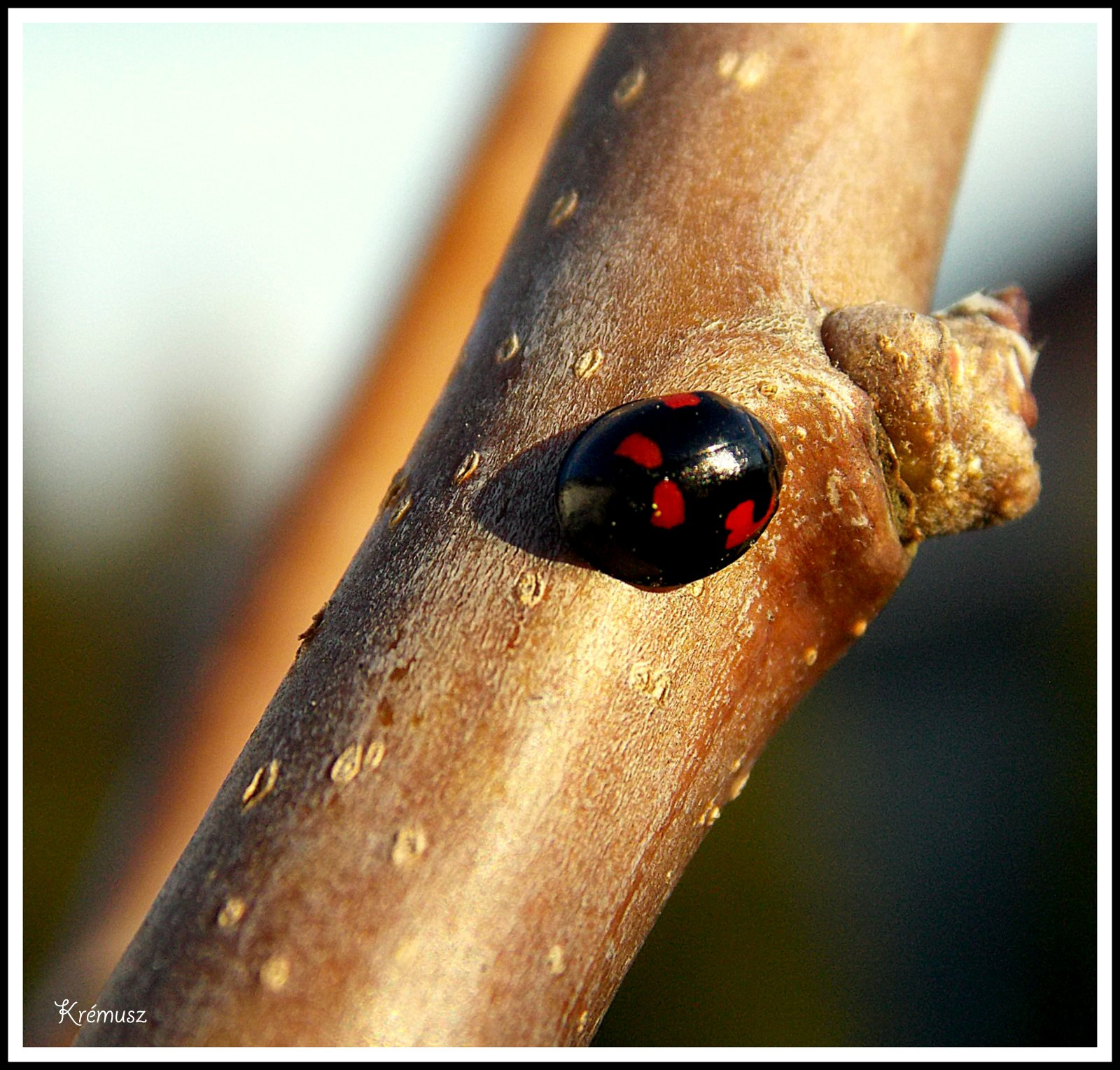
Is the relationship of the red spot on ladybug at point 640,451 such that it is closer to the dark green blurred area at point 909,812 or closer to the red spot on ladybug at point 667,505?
the red spot on ladybug at point 667,505

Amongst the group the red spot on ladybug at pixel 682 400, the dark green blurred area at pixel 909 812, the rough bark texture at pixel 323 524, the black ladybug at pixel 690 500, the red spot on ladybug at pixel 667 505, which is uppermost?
the red spot on ladybug at pixel 682 400

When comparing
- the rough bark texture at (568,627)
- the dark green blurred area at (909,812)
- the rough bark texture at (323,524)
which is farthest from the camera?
the dark green blurred area at (909,812)

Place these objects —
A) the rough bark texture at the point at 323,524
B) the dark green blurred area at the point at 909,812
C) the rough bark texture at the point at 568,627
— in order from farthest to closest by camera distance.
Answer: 1. the dark green blurred area at the point at 909,812
2. the rough bark texture at the point at 323,524
3. the rough bark texture at the point at 568,627

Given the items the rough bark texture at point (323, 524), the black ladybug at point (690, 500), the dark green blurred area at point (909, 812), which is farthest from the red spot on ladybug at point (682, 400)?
the dark green blurred area at point (909, 812)

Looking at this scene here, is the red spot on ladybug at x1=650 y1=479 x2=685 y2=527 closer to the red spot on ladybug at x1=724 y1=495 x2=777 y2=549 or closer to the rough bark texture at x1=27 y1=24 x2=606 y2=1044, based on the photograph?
the red spot on ladybug at x1=724 y1=495 x2=777 y2=549

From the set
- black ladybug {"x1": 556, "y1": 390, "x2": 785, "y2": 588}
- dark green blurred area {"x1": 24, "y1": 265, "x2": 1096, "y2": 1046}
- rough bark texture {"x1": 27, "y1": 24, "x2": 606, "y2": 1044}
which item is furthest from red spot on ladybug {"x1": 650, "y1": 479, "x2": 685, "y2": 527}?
dark green blurred area {"x1": 24, "y1": 265, "x2": 1096, "y2": 1046}

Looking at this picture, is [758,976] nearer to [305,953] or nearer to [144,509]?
[305,953]
